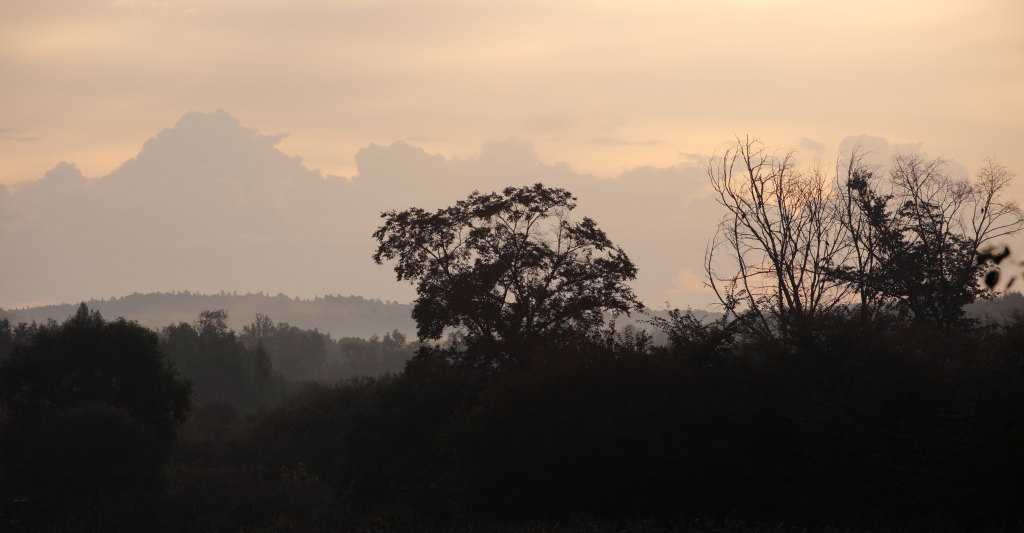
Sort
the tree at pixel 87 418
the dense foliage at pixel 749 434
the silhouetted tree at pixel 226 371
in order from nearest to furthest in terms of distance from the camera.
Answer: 1. the dense foliage at pixel 749 434
2. the tree at pixel 87 418
3. the silhouetted tree at pixel 226 371

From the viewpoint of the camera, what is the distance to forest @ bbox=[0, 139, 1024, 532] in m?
25.8

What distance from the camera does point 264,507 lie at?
44.0 metres

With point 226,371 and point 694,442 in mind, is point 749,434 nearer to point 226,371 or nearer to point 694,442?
point 694,442

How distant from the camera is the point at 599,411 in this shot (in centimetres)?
2973

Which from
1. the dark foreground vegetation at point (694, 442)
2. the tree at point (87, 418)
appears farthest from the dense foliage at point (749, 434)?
the tree at point (87, 418)

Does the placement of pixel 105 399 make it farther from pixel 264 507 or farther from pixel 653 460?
pixel 653 460

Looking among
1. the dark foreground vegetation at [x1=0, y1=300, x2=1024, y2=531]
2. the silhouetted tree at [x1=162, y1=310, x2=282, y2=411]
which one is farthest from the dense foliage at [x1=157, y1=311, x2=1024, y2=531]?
the silhouetted tree at [x1=162, y1=310, x2=282, y2=411]

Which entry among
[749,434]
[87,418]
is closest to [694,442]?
[749,434]

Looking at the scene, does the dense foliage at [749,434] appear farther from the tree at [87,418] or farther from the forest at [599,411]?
the tree at [87,418]

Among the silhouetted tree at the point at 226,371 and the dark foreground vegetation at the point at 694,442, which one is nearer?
the dark foreground vegetation at the point at 694,442

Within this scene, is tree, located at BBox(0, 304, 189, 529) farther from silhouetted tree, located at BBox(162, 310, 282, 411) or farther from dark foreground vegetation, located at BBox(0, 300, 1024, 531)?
silhouetted tree, located at BBox(162, 310, 282, 411)

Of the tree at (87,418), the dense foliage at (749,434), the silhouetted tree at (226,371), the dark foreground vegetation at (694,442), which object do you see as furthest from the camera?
the silhouetted tree at (226,371)

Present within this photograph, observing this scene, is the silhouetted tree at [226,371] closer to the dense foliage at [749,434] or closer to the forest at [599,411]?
the forest at [599,411]

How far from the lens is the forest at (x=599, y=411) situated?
25.8 meters
